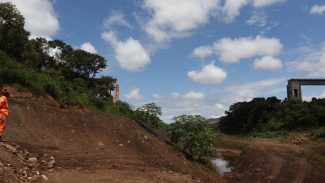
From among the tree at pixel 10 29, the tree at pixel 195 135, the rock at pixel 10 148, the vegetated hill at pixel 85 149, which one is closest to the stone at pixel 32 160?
the vegetated hill at pixel 85 149

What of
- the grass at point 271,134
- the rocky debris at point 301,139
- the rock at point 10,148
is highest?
the grass at point 271,134

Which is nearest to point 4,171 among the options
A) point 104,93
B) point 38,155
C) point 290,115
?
point 38,155

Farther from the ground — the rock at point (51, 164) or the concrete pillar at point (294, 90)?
the concrete pillar at point (294, 90)

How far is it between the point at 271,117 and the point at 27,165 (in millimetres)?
44639

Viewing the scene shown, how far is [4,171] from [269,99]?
167ft

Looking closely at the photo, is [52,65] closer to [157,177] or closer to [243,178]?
[243,178]

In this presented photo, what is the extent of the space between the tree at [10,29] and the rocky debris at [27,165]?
14.0 meters

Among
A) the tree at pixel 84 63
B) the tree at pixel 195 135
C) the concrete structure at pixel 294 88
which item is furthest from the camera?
the concrete structure at pixel 294 88

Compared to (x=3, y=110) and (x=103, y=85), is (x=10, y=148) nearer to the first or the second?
(x=3, y=110)

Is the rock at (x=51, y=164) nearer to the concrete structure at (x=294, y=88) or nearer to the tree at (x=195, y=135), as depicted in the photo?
the tree at (x=195, y=135)

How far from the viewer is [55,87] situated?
22.3 m

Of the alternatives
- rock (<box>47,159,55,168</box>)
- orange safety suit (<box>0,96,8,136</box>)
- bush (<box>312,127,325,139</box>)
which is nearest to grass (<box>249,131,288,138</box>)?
bush (<box>312,127,325,139</box>)

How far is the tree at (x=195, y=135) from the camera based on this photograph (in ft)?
74.4

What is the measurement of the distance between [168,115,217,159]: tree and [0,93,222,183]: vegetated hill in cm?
140
